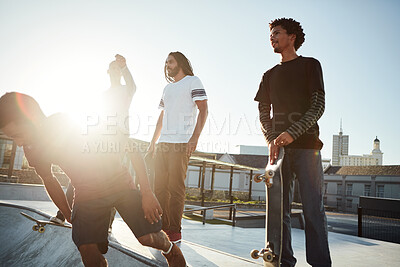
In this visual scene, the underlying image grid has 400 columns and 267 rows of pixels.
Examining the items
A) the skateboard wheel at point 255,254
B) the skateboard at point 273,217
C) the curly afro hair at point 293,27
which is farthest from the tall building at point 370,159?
the skateboard wheel at point 255,254

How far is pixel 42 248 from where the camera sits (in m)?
3.72

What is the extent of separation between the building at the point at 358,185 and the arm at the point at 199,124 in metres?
45.4

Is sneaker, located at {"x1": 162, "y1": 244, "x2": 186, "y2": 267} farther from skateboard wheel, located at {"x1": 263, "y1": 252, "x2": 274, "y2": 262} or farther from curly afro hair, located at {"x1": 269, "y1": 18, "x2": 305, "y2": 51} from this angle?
curly afro hair, located at {"x1": 269, "y1": 18, "x2": 305, "y2": 51}

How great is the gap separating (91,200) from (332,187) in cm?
5161

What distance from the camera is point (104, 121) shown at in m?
1.98

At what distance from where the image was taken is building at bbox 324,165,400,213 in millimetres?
39375

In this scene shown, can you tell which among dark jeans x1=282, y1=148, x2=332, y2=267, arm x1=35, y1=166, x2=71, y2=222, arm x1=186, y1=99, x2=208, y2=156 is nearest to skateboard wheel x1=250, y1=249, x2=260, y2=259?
dark jeans x1=282, y1=148, x2=332, y2=267

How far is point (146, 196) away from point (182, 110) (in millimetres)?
1278

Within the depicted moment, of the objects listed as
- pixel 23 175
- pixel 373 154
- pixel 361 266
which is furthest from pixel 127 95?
pixel 373 154

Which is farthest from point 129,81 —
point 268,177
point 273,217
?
point 273,217

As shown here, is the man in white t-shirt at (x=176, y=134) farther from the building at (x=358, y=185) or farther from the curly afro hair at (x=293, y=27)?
the building at (x=358, y=185)

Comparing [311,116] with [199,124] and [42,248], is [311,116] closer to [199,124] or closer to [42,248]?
[199,124]

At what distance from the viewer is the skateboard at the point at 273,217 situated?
186cm

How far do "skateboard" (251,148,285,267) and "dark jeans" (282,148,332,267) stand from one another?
0.06m
